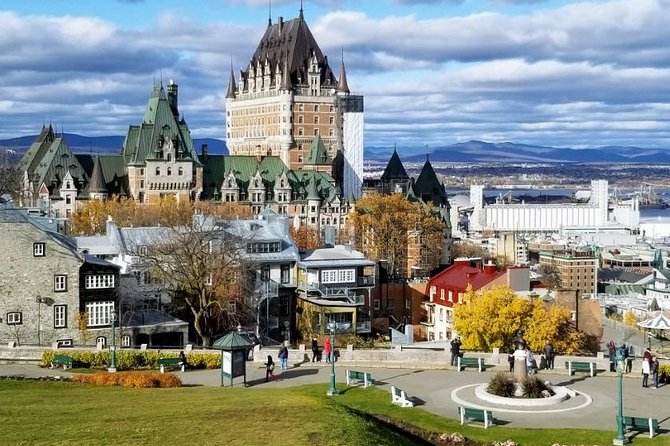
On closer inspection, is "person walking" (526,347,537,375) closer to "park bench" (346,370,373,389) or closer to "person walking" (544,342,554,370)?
"person walking" (544,342,554,370)

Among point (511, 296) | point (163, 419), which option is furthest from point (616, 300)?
point (163, 419)

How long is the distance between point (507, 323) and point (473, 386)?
1833cm

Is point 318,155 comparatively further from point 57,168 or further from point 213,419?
point 213,419

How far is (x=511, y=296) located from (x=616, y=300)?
89.3 metres

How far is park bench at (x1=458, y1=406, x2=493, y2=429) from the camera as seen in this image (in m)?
36.8

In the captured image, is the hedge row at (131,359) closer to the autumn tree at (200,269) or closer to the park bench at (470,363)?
the autumn tree at (200,269)

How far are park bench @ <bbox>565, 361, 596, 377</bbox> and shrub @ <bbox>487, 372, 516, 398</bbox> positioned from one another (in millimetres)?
6182

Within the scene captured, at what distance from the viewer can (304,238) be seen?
117m

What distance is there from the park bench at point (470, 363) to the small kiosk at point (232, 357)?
988 cm

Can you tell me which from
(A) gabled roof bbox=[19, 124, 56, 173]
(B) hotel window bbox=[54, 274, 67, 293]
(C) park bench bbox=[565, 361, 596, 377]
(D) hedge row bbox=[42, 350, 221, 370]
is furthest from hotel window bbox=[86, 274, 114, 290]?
(A) gabled roof bbox=[19, 124, 56, 173]

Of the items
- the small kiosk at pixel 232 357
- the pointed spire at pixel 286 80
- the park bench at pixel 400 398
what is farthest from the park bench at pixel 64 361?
the pointed spire at pixel 286 80

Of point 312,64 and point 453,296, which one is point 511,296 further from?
point 312,64

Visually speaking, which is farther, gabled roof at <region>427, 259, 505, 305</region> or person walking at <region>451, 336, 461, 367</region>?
gabled roof at <region>427, 259, 505, 305</region>

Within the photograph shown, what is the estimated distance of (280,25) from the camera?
179m
